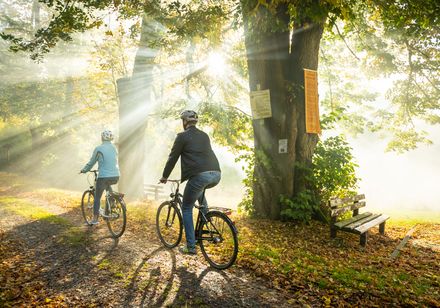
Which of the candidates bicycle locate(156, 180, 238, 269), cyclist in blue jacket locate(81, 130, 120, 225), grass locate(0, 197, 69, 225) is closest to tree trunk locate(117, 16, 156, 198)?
grass locate(0, 197, 69, 225)

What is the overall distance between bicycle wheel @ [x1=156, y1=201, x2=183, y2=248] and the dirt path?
200 millimetres

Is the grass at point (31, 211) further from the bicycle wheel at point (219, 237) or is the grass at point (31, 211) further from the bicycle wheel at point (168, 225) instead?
the bicycle wheel at point (219, 237)

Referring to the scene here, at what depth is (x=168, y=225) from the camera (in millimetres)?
6629

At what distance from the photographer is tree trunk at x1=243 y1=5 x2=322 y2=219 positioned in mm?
8617

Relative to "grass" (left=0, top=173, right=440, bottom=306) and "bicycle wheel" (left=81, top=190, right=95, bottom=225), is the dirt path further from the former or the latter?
"bicycle wheel" (left=81, top=190, right=95, bottom=225)

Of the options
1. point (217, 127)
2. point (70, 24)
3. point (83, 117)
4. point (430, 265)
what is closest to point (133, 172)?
point (217, 127)

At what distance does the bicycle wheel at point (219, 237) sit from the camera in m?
5.19

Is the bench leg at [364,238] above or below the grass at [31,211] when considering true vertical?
below

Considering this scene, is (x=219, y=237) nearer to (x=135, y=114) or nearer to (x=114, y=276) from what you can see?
(x=114, y=276)

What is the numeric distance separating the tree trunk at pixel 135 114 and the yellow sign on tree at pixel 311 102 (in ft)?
29.5

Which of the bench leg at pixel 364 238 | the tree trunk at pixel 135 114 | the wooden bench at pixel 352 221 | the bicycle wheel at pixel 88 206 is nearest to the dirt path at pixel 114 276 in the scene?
the bicycle wheel at pixel 88 206

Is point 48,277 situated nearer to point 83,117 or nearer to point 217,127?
point 217,127

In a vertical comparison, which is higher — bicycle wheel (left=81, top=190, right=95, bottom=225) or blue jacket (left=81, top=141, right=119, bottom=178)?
blue jacket (left=81, top=141, right=119, bottom=178)

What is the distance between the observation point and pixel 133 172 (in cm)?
1552
